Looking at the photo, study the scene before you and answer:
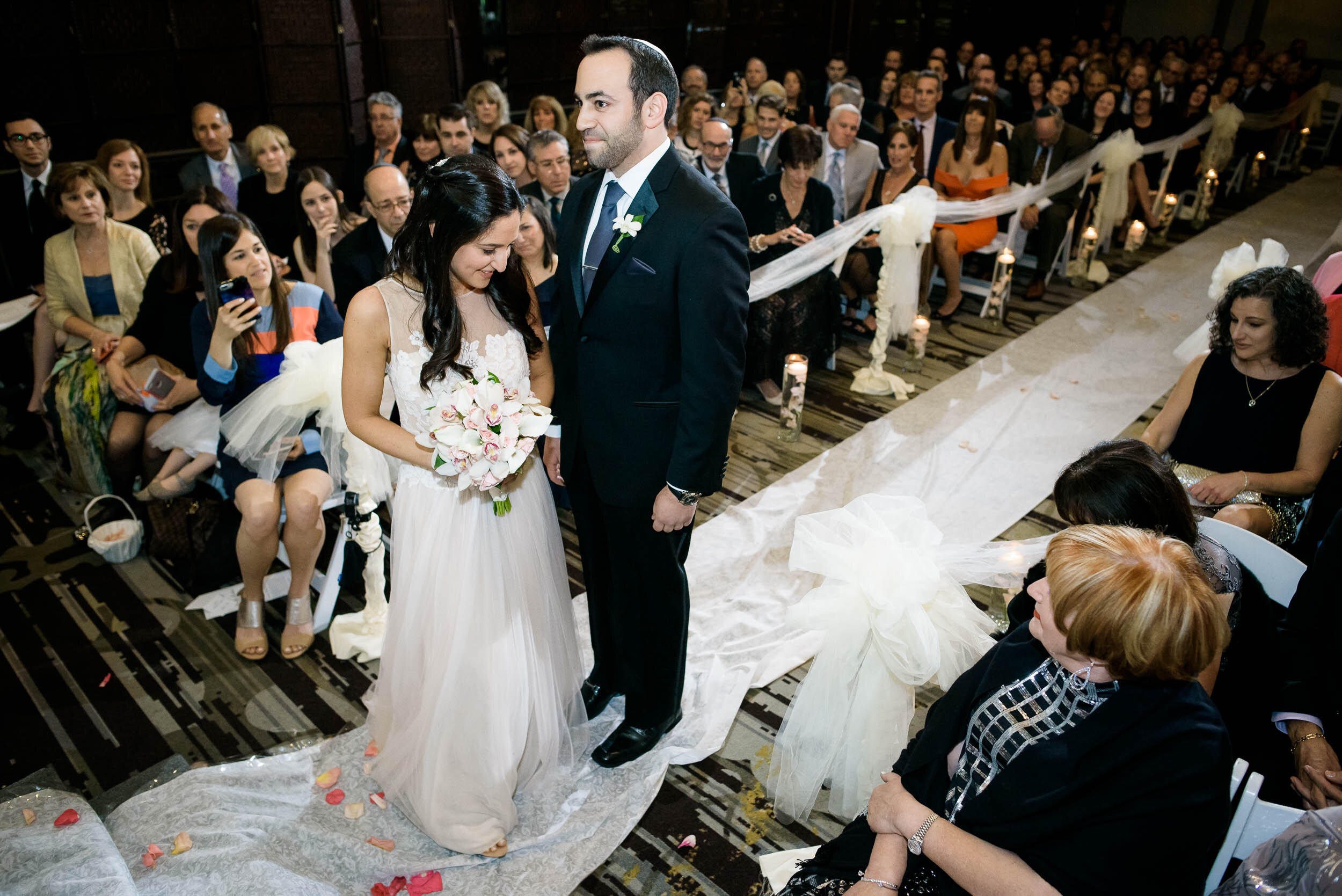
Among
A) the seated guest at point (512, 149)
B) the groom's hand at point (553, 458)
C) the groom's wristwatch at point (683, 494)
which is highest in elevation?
the seated guest at point (512, 149)

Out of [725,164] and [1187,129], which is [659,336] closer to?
[725,164]

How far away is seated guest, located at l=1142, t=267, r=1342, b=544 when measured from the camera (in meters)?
2.85

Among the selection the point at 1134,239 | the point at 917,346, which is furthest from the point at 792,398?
the point at 1134,239

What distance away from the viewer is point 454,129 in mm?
5055

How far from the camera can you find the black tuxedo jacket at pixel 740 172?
5.20 m

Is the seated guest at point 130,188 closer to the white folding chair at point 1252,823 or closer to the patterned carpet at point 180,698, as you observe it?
→ the patterned carpet at point 180,698

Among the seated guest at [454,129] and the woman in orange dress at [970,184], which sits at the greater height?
the seated guest at [454,129]

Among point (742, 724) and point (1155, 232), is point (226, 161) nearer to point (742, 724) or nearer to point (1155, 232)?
point (742, 724)

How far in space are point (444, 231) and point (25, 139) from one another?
12.5 feet

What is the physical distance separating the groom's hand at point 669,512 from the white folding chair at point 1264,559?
1263 mm

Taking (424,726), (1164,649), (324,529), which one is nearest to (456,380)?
(424,726)

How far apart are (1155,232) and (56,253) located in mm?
8180

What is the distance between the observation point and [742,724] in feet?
9.11

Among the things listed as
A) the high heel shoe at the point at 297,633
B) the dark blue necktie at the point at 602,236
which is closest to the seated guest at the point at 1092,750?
the dark blue necktie at the point at 602,236
